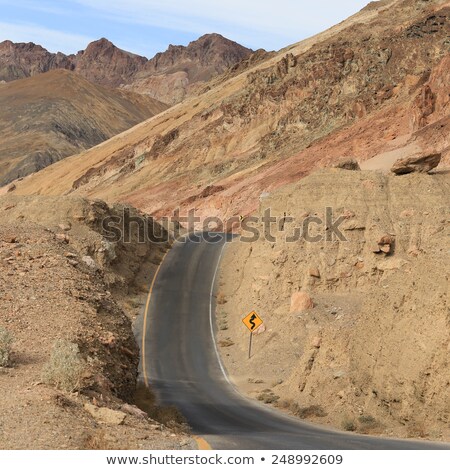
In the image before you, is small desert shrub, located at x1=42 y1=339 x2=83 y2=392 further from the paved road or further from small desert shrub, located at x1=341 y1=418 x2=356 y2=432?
small desert shrub, located at x1=341 y1=418 x2=356 y2=432

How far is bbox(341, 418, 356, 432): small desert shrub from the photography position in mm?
23156

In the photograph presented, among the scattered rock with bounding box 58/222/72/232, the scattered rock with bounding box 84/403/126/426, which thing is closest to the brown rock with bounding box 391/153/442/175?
the scattered rock with bounding box 58/222/72/232

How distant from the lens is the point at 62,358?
16203 millimetres

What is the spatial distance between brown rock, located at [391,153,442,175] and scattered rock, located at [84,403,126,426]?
31755 mm

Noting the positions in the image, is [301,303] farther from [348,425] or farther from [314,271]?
[348,425]

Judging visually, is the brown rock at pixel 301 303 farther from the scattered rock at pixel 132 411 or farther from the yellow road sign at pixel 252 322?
the scattered rock at pixel 132 411

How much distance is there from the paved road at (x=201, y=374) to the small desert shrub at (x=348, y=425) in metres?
0.71

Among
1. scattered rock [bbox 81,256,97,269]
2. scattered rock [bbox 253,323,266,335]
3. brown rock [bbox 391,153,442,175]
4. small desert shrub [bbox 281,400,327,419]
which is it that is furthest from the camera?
brown rock [bbox 391,153,442,175]

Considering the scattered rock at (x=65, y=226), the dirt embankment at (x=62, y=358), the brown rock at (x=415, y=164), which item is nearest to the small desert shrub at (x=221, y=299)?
the scattered rock at (x=65, y=226)

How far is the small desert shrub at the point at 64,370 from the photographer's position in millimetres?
16141

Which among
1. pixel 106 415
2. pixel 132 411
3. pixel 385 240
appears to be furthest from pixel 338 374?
pixel 385 240

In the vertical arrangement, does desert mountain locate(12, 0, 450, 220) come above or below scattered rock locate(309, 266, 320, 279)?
above

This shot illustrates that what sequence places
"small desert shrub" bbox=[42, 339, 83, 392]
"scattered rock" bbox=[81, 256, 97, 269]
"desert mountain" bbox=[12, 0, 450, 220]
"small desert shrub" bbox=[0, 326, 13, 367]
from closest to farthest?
"small desert shrub" bbox=[42, 339, 83, 392]
"small desert shrub" bbox=[0, 326, 13, 367]
"scattered rock" bbox=[81, 256, 97, 269]
"desert mountain" bbox=[12, 0, 450, 220]
